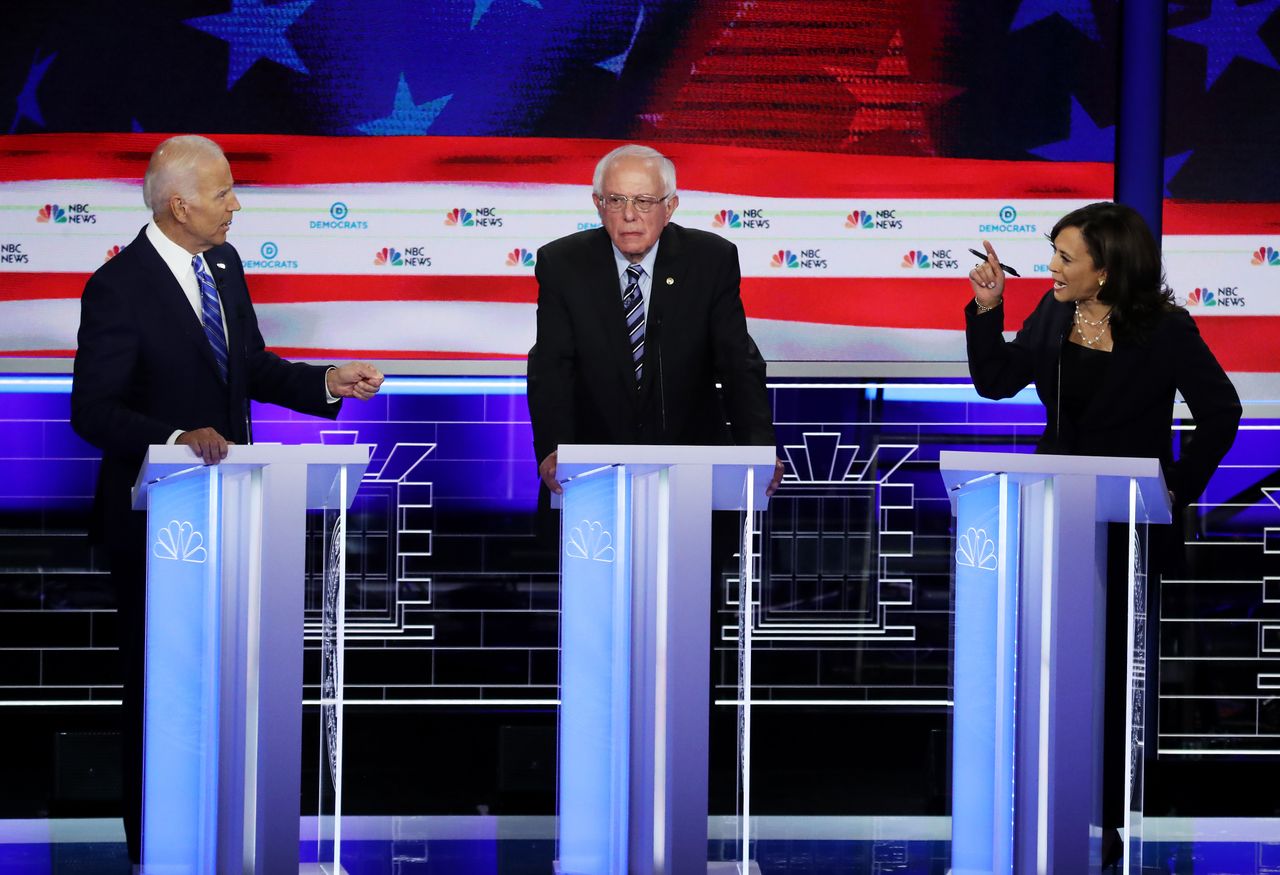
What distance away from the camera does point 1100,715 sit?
3.12 metres

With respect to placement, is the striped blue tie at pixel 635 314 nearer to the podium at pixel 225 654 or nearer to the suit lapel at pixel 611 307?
the suit lapel at pixel 611 307

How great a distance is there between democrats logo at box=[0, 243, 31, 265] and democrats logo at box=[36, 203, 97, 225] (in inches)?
4.2

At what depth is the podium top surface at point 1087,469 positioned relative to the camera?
2.94 m

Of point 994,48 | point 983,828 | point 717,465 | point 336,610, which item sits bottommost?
point 983,828

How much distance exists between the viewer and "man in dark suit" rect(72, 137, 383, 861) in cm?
333

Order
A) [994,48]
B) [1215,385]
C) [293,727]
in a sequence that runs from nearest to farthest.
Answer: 1. [293,727]
2. [1215,385]
3. [994,48]

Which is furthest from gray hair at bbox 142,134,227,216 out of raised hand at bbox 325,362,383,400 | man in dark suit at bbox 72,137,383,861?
raised hand at bbox 325,362,383,400

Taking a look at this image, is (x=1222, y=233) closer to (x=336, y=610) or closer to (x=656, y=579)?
(x=656, y=579)

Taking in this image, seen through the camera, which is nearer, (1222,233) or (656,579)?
(656,579)

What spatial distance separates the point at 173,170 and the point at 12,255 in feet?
5.55

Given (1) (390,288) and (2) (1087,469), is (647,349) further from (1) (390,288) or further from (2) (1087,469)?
(1) (390,288)

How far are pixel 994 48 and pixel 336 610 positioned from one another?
301 centimetres

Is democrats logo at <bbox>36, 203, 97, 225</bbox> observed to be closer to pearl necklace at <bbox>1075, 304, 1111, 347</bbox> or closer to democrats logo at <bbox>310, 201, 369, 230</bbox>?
democrats logo at <bbox>310, 201, 369, 230</bbox>

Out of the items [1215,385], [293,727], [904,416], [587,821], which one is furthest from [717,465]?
[904,416]
